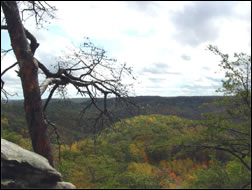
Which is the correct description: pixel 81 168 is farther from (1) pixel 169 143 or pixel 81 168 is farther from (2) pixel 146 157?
(2) pixel 146 157

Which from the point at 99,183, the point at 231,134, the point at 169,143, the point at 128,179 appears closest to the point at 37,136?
the point at 169,143

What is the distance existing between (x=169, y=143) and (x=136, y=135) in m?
71.1

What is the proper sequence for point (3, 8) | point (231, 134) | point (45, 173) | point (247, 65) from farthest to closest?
point (231, 134)
point (247, 65)
point (3, 8)
point (45, 173)

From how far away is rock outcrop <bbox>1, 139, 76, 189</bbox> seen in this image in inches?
98.8

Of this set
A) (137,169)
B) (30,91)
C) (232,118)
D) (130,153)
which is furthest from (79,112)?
(130,153)

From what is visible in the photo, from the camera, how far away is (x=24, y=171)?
104 inches

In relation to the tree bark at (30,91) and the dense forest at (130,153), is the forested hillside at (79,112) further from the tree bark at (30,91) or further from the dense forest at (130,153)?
the tree bark at (30,91)

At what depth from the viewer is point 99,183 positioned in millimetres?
29875

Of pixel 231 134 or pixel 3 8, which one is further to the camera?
pixel 231 134

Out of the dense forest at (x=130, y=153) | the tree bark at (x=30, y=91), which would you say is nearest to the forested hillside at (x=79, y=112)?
the dense forest at (x=130, y=153)

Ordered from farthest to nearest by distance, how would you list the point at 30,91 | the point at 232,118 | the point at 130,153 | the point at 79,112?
the point at 130,153
the point at 232,118
the point at 79,112
the point at 30,91

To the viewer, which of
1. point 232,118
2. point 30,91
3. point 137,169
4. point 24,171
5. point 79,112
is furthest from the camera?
point 137,169

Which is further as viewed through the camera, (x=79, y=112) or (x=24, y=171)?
(x=79, y=112)

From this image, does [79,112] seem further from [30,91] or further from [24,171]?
[24,171]
